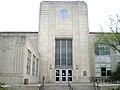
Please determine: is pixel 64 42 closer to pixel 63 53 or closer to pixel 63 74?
pixel 63 53

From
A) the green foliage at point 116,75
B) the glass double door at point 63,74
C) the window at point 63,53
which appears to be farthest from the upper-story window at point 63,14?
the green foliage at point 116,75

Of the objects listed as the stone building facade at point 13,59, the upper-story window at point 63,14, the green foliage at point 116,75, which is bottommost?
the green foliage at point 116,75

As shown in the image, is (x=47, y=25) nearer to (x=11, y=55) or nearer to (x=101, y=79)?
(x=101, y=79)

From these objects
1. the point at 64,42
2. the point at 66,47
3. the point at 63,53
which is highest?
the point at 64,42

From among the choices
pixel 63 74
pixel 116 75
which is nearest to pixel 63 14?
pixel 63 74

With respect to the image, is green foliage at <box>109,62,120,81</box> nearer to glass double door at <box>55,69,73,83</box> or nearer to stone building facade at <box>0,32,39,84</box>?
glass double door at <box>55,69,73,83</box>

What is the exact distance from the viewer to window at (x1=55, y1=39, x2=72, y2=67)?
127 feet

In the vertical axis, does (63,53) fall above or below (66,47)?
below

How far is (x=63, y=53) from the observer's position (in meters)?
38.9

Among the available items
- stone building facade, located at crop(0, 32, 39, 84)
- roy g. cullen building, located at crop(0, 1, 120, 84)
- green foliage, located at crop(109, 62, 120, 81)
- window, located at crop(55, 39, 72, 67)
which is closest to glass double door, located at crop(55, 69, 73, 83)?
roy g. cullen building, located at crop(0, 1, 120, 84)


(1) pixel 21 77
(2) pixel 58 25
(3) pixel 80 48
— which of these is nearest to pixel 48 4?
(2) pixel 58 25

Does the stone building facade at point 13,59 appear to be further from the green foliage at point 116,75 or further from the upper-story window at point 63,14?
the green foliage at point 116,75

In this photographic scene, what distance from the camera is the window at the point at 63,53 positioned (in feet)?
127

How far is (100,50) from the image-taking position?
134 feet
